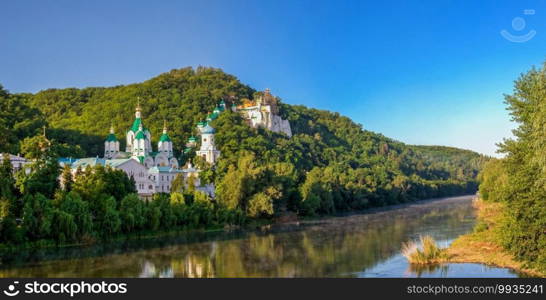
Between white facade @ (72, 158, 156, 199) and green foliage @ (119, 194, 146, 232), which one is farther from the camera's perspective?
white facade @ (72, 158, 156, 199)

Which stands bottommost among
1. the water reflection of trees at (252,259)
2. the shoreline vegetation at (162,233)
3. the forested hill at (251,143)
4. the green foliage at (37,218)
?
the water reflection of trees at (252,259)

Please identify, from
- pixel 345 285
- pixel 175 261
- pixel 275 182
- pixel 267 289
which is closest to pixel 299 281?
pixel 345 285

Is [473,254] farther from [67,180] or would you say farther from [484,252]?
[67,180]

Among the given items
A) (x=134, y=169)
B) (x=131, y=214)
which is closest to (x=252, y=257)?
(x=131, y=214)

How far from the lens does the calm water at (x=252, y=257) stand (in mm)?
24500

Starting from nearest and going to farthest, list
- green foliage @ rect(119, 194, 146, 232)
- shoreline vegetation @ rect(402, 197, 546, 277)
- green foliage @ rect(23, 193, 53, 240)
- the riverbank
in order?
the riverbank
shoreline vegetation @ rect(402, 197, 546, 277)
green foliage @ rect(23, 193, 53, 240)
green foliage @ rect(119, 194, 146, 232)

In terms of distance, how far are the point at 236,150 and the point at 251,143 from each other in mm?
3941

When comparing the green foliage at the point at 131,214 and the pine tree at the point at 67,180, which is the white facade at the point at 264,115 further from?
the green foliage at the point at 131,214

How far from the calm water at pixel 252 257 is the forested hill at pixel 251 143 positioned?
12484 millimetres

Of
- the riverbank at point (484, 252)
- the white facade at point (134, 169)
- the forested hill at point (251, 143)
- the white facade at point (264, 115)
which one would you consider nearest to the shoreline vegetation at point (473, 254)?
the riverbank at point (484, 252)

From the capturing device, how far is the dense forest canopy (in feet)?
164

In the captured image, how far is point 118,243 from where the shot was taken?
35.4 m

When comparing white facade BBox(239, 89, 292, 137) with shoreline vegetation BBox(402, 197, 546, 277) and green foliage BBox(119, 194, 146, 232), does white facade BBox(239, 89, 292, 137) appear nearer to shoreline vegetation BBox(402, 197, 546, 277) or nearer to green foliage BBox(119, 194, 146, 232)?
green foliage BBox(119, 194, 146, 232)

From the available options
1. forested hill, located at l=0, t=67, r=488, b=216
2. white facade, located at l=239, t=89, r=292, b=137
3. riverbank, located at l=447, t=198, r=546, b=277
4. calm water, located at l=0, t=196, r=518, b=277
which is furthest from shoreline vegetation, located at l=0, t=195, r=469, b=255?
white facade, located at l=239, t=89, r=292, b=137
